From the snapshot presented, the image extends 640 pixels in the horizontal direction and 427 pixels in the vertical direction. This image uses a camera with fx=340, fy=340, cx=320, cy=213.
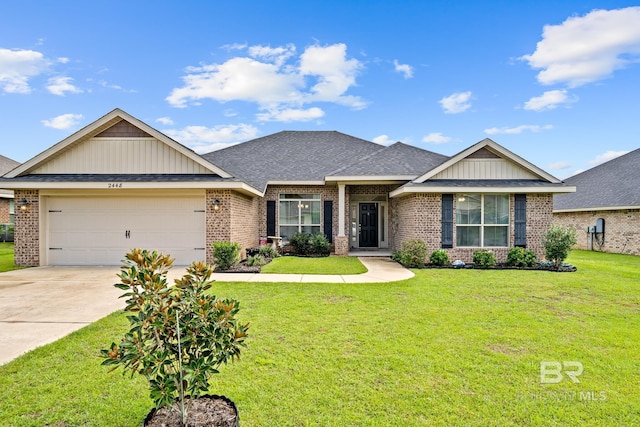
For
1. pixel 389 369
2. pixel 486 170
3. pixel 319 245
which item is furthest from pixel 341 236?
pixel 389 369

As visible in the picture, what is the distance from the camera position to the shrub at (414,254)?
36.2 feet

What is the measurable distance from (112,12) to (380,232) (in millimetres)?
14061

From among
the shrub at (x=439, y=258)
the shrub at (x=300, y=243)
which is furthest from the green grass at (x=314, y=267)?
the shrub at (x=439, y=258)

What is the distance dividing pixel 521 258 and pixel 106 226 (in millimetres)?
14003

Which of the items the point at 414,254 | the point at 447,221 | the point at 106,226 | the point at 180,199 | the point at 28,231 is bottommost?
the point at 414,254

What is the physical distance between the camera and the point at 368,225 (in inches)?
650

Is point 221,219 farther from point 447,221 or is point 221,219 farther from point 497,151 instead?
point 497,151

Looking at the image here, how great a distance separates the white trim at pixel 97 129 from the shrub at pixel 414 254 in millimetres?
6264

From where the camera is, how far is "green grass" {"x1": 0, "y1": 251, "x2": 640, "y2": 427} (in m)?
2.88

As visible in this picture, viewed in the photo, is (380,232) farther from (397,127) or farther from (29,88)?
(29,88)

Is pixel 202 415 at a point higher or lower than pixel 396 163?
lower

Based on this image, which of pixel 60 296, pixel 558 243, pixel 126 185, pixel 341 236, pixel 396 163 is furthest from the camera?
pixel 396 163
